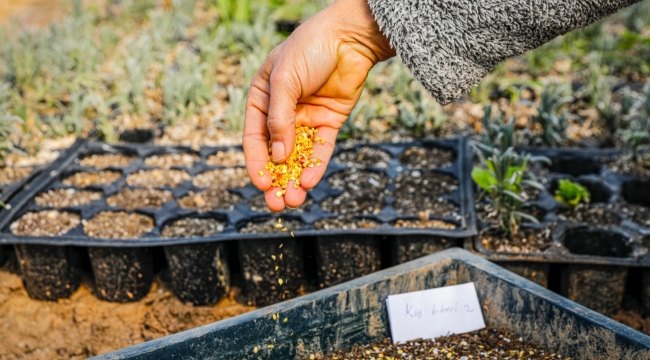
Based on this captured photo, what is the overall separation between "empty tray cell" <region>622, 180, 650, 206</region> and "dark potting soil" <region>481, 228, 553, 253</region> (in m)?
0.54

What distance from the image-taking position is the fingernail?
1680mm

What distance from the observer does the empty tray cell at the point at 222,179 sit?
2.72 meters

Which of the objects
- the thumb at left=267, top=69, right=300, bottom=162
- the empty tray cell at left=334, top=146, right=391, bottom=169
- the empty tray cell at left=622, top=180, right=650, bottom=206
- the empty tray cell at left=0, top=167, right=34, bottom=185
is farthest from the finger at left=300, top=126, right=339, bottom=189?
the empty tray cell at left=0, top=167, right=34, bottom=185

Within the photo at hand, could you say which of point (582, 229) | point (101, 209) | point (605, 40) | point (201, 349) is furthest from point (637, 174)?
point (101, 209)

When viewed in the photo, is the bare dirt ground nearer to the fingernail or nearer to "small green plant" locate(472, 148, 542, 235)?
the fingernail

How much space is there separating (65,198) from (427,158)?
1.53m

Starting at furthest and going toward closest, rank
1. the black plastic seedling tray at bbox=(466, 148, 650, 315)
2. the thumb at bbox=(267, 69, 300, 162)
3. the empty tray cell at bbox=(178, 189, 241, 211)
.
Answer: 1. the empty tray cell at bbox=(178, 189, 241, 211)
2. the black plastic seedling tray at bbox=(466, 148, 650, 315)
3. the thumb at bbox=(267, 69, 300, 162)

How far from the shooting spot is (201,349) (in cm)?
159

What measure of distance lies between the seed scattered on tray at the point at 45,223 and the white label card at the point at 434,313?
1340 millimetres

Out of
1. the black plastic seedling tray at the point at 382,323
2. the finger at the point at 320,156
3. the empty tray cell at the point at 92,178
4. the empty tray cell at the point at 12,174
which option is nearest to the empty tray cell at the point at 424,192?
the black plastic seedling tray at the point at 382,323

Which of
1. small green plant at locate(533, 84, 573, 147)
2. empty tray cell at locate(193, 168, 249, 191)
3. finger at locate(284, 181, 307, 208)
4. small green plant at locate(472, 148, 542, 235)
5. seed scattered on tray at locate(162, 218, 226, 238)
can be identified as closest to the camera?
finger at locate(284, 181, 307, 208)

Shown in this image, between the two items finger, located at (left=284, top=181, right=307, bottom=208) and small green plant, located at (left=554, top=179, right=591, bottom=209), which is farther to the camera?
small green plant, located at (left=554, top=179, right=591, bottom=209)

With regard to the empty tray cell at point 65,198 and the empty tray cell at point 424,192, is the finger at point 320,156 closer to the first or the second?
the empty tray cell at point 424,192

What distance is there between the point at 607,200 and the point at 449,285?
103 centimetres
